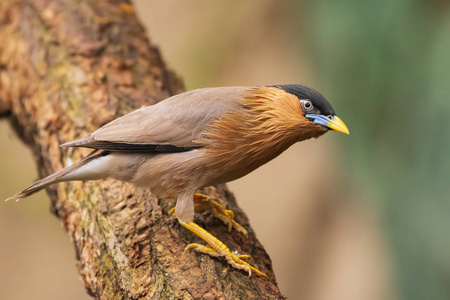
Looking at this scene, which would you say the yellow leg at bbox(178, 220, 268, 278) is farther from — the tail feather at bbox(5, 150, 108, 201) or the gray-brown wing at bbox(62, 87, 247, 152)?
the tail feather at bbox(5, 150, 108, 201)

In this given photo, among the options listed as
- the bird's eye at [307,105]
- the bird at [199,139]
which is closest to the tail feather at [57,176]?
the bird at [199,139]

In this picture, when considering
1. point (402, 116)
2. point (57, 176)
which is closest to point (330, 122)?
point (57, 176)

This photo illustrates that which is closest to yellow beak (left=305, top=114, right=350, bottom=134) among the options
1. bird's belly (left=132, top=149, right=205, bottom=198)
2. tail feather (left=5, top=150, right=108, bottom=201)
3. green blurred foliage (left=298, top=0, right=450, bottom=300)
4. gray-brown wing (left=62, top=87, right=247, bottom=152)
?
gray-brown wing (left=62, top=87, right=247, bottom=152)

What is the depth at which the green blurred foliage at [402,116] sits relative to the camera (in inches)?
193

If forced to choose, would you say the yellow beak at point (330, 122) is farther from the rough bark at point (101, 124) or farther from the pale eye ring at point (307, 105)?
the rough bark at point (101, 124)

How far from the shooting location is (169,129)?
3234 millimetres

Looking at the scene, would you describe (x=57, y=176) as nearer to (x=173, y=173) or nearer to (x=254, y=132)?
(x=173, y=173)

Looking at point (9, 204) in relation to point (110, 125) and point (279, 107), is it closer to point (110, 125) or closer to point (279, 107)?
point (110, 125)

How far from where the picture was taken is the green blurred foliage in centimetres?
489

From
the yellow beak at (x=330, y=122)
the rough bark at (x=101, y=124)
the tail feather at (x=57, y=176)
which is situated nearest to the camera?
the rough bark at (x=101, y=124)

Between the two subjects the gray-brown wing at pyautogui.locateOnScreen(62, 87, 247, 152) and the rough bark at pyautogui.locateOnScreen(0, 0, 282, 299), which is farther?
the gray-brown wing at pyautogui.locateOnScreen(62, 87, 247, 152)

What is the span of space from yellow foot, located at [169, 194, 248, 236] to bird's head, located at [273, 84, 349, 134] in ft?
2.91

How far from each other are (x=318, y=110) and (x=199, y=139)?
2.68ft

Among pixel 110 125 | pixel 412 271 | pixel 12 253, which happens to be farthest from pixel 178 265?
pixel 12 253
